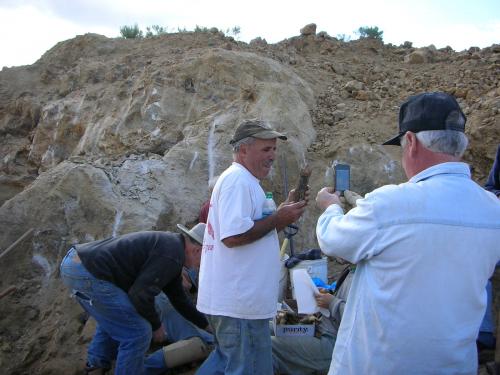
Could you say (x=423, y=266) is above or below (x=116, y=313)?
above

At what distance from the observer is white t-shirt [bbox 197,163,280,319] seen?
110 inches

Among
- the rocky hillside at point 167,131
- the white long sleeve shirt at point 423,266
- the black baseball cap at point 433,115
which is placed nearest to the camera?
the white long sleeve shirt at point 423,266

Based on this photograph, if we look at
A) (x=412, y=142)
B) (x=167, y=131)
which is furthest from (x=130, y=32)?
(x=412, y=142)

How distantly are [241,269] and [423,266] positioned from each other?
4.22ft

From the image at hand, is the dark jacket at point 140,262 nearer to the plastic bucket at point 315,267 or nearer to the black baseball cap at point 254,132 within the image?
the black baseball cap at point 254,132

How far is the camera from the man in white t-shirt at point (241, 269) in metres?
2.80

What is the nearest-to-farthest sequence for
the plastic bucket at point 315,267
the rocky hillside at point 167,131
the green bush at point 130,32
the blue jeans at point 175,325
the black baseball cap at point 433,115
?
1. the black baseball cap at point 433,115
2. the blue jeans at point 175,325
3. the plastic bucket at point 315,267
4. the rocky hillside at point 167,131
5. the green bush at point 130,32

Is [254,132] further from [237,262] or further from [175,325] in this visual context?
[175,325]

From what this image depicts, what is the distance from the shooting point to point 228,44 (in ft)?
29.7

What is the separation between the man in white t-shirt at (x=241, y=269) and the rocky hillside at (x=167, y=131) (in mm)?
2183

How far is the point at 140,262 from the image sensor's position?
3666mm

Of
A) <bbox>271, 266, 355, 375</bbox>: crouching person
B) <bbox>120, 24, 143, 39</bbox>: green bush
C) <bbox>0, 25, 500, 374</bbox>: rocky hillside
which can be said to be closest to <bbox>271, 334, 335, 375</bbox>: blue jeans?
→ <bbox>271, 266, 355, 375</bbox>: crouching person

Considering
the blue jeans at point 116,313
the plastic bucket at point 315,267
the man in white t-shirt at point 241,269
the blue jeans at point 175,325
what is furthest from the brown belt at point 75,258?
the plastic bucket at point 315,267

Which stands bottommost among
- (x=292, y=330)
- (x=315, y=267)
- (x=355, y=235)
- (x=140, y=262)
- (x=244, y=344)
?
(x=292, y=330)
